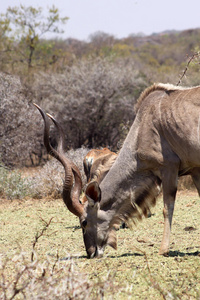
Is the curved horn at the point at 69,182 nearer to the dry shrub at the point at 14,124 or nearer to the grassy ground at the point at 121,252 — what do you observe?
the grassy ground at the point at 121,252

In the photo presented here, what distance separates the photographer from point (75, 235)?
Answer: 595cm

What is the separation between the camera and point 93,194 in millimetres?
4828

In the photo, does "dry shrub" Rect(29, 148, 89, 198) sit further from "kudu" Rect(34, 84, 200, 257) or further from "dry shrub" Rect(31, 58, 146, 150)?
"dry shrub" Rect(31, 58, 146, 150)

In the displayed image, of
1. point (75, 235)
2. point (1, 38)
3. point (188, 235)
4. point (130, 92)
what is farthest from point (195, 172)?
point (1, 38)

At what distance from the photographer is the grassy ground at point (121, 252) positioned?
3.42 m

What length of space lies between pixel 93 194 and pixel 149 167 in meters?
0.77

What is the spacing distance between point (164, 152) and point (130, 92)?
33.8ft

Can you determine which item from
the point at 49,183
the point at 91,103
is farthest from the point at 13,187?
the point at 91,103

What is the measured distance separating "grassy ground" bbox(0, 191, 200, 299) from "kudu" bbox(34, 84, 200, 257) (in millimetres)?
314

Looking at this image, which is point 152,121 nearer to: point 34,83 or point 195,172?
point 195,172

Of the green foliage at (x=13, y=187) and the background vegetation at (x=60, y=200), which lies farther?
the green foliage at (x=13, y=187)

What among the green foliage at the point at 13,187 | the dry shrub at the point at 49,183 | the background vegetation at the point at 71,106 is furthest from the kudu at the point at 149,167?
the background vegetation at the point at 71,106

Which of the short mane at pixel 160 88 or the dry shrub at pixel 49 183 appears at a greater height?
the short mane at pixel 160 88

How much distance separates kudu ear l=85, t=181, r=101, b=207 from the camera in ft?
15.5
